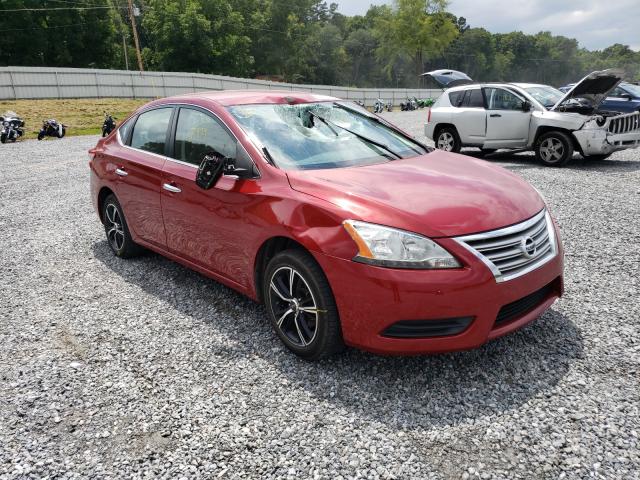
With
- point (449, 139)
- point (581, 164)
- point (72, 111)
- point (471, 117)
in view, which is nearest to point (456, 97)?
point (471, 117)

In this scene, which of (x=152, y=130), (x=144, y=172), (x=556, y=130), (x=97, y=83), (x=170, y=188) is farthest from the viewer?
(x=97, y=83)

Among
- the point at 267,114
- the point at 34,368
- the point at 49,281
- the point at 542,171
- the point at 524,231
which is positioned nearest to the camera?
the point at 524,231

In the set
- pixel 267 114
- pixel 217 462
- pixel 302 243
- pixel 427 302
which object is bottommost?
pixel 217 462

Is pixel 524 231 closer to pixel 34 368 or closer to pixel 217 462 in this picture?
pixel 217 462

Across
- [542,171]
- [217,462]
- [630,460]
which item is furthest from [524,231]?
[542,171]

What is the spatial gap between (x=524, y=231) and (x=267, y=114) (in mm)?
2078

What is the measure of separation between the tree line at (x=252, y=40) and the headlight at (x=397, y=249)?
153ft

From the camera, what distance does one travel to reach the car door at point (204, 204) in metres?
3.48

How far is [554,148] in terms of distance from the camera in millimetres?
10047

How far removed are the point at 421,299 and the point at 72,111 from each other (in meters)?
28.5

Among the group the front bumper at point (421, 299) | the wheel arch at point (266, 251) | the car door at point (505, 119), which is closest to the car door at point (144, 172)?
the wheel arch at point (266, 251)

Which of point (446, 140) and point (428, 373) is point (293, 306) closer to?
point (428, 373)

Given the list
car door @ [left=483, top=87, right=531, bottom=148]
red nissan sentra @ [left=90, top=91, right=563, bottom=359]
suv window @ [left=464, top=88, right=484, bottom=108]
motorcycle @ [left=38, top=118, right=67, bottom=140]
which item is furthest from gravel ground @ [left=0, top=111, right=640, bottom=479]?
motorcycle @ [left=38, top=118, right=67, bottom=140]

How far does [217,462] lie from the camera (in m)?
2.41
